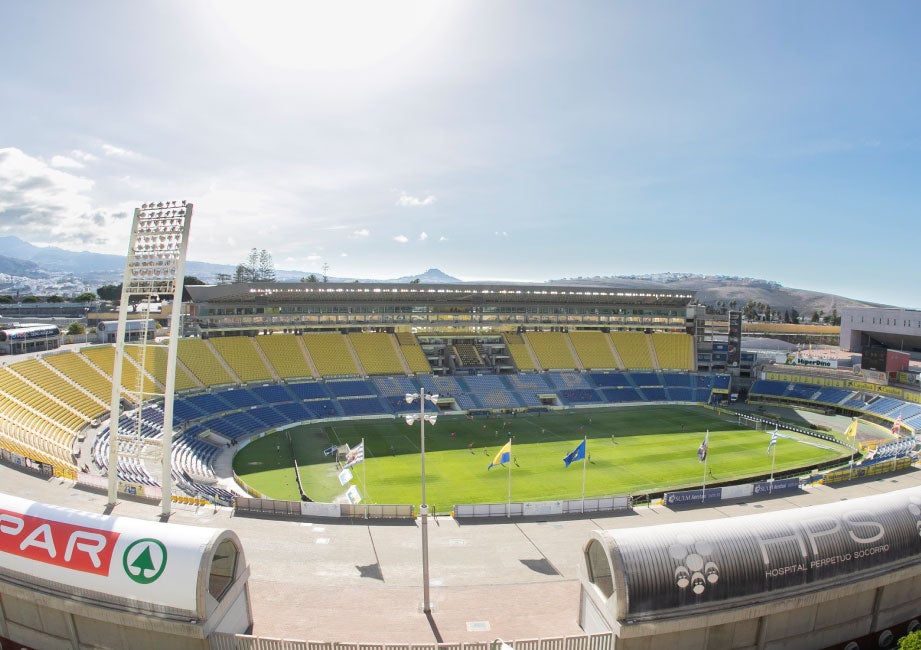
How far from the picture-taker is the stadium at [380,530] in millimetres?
13867

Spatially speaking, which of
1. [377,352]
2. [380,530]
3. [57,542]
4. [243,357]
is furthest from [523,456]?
[243,357]

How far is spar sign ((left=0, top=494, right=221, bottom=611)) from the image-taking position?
43.8ft

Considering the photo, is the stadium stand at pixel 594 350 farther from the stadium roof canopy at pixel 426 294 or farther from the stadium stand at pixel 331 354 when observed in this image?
the stadium stand at pixel 331 354

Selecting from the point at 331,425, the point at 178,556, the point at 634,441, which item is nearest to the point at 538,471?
the point at 634,441

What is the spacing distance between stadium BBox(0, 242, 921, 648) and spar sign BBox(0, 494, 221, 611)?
5cm

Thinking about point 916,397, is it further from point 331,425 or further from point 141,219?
point 141,219

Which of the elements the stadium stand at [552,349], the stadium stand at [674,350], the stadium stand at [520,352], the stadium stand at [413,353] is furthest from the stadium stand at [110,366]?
the stadium stand at [674,350]

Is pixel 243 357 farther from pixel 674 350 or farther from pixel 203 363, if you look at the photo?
pixel 674 350

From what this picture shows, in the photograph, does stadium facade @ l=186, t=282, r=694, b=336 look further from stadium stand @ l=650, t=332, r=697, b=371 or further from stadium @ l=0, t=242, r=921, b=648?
stadium stand @ l=650, t=332, r=697, b=371

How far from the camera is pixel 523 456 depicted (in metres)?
43.8

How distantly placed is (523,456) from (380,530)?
69.9 feet

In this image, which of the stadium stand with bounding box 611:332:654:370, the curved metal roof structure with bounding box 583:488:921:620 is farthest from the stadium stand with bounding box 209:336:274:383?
the curved metal roof structure with bounding box 583:488:921:620

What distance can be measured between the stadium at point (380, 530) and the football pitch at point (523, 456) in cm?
66

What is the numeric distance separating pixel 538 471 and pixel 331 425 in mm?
22526
